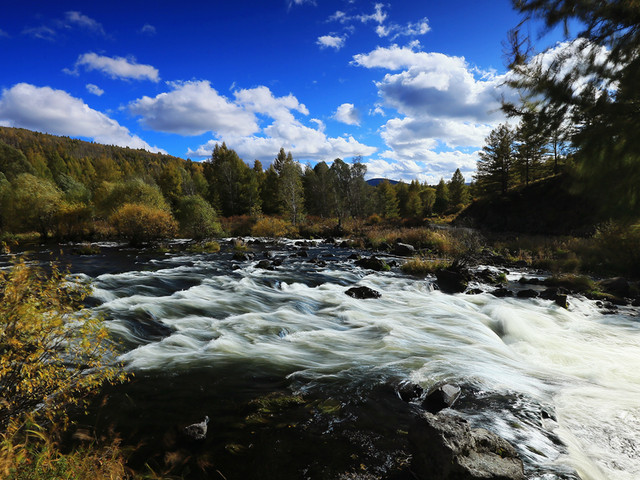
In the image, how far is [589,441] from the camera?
423cm

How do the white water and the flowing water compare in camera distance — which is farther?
the white water

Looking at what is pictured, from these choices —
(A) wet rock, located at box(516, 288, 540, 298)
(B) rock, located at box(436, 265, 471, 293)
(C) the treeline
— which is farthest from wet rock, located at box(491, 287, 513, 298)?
(C) the treeline

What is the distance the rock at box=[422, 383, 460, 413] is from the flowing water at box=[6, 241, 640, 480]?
210mm

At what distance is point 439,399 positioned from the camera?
16.3ft

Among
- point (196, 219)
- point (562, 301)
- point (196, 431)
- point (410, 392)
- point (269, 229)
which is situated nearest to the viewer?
point (196, 431)

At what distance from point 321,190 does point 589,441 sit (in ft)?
181

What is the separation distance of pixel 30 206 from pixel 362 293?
32.7m

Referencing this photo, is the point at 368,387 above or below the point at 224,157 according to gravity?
below

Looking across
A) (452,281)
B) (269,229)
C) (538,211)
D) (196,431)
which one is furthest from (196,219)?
(538,211)

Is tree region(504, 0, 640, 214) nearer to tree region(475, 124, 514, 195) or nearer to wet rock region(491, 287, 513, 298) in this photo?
wet rock region(491, 287, 513, 298)

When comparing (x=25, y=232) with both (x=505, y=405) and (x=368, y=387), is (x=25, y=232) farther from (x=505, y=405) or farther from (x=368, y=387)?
(x=505, y=405)

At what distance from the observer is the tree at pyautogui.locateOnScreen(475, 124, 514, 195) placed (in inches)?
1747

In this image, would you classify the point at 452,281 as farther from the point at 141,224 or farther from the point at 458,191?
the point at 458,191

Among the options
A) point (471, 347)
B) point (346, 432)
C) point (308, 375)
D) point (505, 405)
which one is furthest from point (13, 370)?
point (471, 347)
